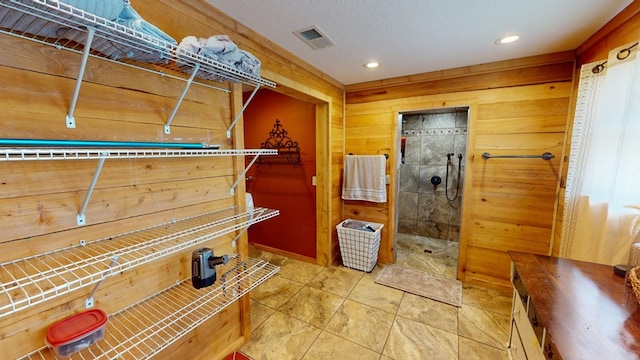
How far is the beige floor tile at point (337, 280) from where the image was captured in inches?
102

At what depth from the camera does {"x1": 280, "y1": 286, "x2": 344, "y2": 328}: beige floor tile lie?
2158mm

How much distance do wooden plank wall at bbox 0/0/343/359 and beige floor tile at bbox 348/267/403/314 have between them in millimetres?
1179

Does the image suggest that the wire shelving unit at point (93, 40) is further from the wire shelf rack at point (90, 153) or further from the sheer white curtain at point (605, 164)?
the sheer white curtain at point (605, 164)

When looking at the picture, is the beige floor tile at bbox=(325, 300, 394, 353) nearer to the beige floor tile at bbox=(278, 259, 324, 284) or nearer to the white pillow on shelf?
the beige floor tile at bbox=(278, 259, 324, 284)

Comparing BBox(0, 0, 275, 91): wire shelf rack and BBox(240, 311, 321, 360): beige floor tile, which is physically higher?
BBox(0, 0, 275, 91): wire shelf rack

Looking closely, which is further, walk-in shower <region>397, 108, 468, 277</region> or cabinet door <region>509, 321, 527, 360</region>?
walk-in shower <region>397, 108, 468, 277</region>

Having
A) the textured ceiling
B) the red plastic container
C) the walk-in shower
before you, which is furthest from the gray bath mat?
the red plastic container

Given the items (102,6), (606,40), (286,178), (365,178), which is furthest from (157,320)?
(606,40)

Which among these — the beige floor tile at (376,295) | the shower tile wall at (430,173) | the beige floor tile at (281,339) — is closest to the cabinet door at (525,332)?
the beige floor tile at (376,295)

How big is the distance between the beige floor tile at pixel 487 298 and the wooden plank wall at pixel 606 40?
0.62m

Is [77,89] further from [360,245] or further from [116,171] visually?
[360,245]

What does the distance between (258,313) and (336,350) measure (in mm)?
778

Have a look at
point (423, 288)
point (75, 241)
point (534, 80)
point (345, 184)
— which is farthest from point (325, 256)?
point (534, 80)

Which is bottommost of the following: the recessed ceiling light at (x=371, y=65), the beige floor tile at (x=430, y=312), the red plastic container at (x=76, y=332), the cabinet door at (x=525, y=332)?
the beige floor tile at (x=430, y=312)
